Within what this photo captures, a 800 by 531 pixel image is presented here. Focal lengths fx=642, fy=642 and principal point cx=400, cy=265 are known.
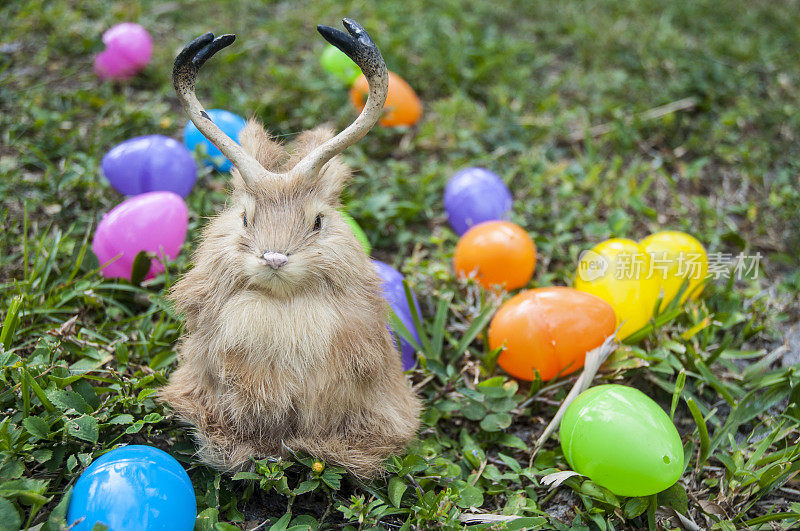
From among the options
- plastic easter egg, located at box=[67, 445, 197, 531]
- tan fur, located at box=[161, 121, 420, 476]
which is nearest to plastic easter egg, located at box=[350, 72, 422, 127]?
tan fur, located at box=[161, 121, 420, 476]

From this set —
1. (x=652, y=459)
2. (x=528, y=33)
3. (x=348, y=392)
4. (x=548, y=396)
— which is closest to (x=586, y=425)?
(x=652, y=459)

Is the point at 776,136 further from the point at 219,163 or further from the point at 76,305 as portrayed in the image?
the point at 76,305

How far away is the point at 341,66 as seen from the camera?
339 cm

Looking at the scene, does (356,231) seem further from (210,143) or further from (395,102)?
(395,102)

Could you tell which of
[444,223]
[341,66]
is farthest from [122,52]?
[444,223]

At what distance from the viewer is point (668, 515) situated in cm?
191

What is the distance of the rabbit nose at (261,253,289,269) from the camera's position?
1.47 meters

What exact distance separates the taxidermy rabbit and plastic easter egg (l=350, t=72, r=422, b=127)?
1.58m

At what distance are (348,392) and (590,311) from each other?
2.91ft

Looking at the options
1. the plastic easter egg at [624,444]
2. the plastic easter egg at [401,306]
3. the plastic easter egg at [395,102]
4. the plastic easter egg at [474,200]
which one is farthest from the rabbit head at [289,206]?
the plastic easter egg at [395,102]

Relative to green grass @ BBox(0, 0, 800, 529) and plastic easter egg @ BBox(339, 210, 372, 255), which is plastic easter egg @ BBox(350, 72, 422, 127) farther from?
plastic easter egg @ BBox(339, 210, 372, 255)

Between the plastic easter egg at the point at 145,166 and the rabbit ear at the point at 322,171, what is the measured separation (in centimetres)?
91

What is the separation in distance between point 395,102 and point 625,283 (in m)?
1.57

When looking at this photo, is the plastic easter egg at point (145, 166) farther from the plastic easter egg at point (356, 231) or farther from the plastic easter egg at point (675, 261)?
the plastic easter egg at point (675, 261)
